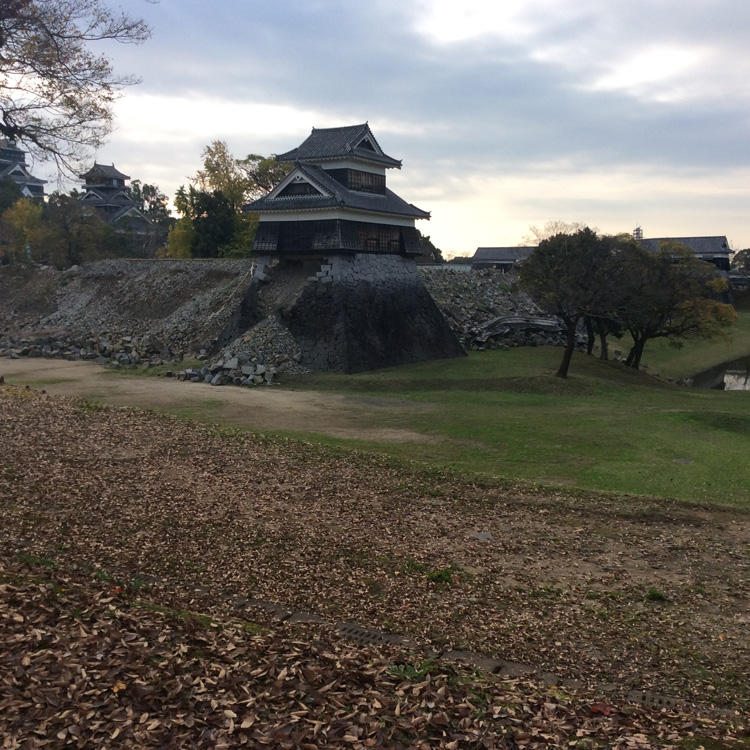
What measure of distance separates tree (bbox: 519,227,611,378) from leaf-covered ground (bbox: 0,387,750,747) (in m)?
20.1

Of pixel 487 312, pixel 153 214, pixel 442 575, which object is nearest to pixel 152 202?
pixel 153 214

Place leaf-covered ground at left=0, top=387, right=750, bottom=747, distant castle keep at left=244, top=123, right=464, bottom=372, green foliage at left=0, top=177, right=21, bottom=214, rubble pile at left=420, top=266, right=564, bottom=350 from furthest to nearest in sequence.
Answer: green foliage at left=0, top=177, right=21, bottom=214 < rubble pile at left=420, top=266, right=564, bottom=350 < distant castle keep at left=244, top=123, right=464, bottom=372 < leaf-covered ground at left=0, top=387, right=750, bottom=747

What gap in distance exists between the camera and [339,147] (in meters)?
40.6

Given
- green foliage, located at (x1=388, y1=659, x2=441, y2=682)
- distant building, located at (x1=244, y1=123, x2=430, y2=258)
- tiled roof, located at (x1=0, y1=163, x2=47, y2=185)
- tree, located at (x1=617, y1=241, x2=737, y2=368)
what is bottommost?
green foliage, located at (x1=388, y1=659, x2=441, y2=682)

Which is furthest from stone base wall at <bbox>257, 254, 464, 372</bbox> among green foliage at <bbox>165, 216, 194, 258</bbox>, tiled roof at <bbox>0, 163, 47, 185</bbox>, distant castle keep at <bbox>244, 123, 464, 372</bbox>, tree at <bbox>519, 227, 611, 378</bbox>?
tiled roof at <bbox>0, 163, 47, 185</bbox>

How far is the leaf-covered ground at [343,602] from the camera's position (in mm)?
7508

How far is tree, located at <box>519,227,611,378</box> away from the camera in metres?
35.7

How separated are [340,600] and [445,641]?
199cm

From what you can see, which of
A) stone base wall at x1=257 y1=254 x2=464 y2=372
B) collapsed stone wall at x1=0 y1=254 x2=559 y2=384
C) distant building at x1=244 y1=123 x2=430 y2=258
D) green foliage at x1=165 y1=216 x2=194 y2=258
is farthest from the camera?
green foliage at x1=165 y1=216 x2=194 y2=258

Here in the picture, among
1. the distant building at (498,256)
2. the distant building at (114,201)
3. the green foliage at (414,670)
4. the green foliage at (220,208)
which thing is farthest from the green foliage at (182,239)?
the green foliage at (414,670)

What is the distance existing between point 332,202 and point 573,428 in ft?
68.0

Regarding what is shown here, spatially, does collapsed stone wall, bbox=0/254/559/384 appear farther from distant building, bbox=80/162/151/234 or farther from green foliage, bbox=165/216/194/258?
distant building, bbox=80/162/151/234

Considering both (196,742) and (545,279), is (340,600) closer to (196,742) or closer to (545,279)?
(196,742)

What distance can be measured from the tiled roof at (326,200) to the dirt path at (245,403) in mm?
11784
